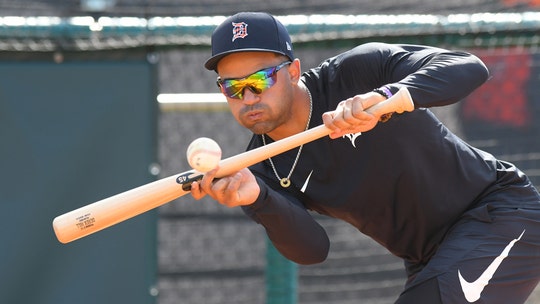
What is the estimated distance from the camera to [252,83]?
3.55m

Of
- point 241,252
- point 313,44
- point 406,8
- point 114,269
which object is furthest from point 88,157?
point 406,8

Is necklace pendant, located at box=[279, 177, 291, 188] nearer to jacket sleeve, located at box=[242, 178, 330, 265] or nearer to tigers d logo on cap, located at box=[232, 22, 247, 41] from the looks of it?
jacket sleeve, located at box=[242, 178, 330, 265]

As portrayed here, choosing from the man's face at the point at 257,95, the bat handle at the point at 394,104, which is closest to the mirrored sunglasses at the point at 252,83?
the man's face at the point at 257,95

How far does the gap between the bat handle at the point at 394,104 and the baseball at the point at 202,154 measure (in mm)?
526

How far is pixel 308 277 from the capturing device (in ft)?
16.6

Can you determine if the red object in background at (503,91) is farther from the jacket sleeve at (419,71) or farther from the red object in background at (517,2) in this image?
the jacket sleeve at (419,71)

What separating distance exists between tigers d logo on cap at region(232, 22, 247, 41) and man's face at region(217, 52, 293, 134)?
0.07 meters

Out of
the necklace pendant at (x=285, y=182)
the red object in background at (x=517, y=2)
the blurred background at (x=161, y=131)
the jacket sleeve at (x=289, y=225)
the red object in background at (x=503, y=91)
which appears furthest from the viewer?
the red object in background at (x=517, y=2)

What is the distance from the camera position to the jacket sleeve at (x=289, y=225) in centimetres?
353

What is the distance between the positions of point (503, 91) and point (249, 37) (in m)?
2.02

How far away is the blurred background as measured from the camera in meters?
4.69

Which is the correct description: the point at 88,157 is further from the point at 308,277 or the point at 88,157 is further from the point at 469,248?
the point at 469,248

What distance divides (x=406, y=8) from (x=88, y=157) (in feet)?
6.38

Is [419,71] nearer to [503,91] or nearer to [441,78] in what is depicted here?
[441,78]
